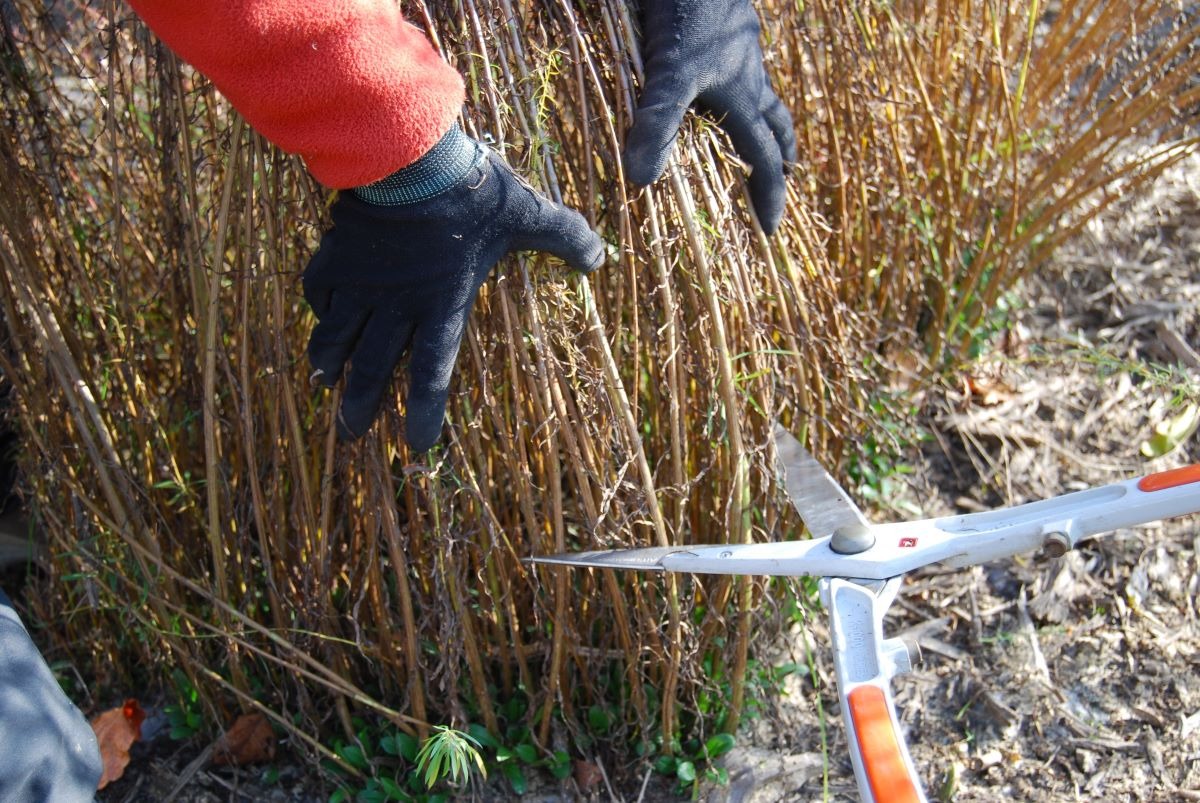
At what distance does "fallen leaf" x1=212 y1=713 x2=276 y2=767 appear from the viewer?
7.60ft

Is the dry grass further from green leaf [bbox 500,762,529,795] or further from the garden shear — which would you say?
the garden shear

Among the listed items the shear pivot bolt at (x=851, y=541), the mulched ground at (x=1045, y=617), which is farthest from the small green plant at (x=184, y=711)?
the shear pivot bolt at (x=851, y=541)

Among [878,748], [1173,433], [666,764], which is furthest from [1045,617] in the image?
[878,748]

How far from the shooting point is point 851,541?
5.38 feet

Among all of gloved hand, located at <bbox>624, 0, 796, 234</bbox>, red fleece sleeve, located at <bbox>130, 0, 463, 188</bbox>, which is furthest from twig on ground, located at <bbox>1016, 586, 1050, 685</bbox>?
red fleece sleeve, located at <bbox>130, 0, 463, 188</bbox>

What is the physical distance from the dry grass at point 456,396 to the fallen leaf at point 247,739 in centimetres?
4

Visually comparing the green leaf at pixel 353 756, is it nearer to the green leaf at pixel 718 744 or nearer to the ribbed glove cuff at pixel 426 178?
the green leaf at pixel 718 744

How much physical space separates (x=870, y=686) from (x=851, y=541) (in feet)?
0.89

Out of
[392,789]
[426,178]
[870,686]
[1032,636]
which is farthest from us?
[1032,636]

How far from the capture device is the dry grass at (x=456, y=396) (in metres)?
1.80

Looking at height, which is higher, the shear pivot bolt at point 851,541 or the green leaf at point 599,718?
the shear pivot bolt at point 851,541

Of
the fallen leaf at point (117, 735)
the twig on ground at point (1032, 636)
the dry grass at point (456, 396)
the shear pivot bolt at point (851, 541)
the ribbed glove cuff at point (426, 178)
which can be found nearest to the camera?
the ribbed glove cuff at point (426, 178)

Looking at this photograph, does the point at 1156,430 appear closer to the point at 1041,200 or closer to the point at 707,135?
the point at 1041,200

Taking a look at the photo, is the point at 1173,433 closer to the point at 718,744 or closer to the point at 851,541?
the point at 718,744
